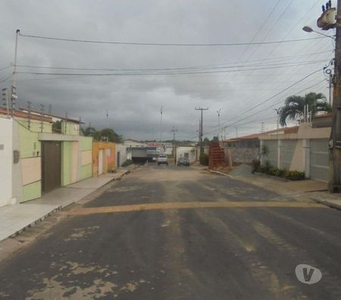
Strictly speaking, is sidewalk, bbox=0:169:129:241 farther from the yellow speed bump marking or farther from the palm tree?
the palm tree

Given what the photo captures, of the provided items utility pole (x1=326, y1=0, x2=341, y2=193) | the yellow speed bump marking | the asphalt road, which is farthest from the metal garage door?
the asphalt road

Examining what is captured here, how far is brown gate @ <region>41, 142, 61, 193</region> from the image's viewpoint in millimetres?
20031

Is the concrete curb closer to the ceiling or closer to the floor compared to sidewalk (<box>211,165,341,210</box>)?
closer to the floor

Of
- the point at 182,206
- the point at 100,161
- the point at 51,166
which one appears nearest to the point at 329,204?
the point at 182,206

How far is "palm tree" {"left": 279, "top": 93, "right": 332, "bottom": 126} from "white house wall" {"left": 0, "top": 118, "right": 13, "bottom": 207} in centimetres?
2406

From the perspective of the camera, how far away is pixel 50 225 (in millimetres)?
12352

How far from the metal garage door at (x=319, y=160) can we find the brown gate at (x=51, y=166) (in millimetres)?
14926

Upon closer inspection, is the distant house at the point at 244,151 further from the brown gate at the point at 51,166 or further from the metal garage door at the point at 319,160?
the brown gate at the point at 51,166

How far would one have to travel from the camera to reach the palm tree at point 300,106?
3384cm

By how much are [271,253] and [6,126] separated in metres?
10.8

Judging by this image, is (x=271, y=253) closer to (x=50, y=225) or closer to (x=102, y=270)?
(x=102, y=270)

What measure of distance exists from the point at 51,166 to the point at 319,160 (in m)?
15.2

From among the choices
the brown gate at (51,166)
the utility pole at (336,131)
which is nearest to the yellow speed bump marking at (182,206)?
the utility pole at (336,131)

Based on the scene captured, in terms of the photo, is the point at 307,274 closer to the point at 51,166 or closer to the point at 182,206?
the point at 182,206
